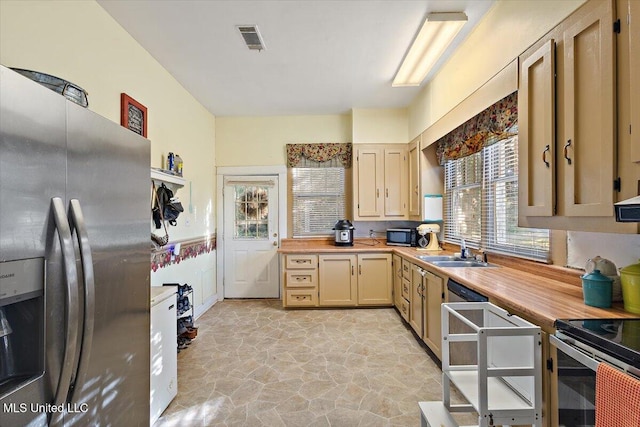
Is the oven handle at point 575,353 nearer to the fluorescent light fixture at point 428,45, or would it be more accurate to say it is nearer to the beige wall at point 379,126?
the fluorescent light fixture at point 428,45

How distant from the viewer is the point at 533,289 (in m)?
1.71

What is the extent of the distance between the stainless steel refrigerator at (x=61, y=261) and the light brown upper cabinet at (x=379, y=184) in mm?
3240

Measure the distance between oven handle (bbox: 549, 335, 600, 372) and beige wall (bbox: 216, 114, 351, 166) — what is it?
3.74m

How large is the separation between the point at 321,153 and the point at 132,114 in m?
2.56

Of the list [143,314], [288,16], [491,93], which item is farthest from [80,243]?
[491,93]

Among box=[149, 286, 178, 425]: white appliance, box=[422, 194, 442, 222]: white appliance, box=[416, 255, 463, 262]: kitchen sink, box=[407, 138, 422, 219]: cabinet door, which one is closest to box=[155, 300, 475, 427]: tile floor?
box=[149, 286, 178, 425]: white appliance

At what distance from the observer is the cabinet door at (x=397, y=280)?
3.60 meters

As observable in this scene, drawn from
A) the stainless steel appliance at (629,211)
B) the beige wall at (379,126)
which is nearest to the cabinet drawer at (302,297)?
the beige wall at (379,126)

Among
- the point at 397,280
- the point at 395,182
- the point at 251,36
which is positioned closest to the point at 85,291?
the point at 251,36

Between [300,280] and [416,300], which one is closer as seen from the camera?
[416,300]

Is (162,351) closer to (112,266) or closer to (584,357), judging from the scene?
(112,266)

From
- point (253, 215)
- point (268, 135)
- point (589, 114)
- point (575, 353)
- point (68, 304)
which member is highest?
point (268, 135)

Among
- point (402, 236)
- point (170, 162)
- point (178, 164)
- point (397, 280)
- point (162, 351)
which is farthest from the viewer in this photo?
point (402, 236)

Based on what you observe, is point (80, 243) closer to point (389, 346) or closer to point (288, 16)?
point (288, 16)
